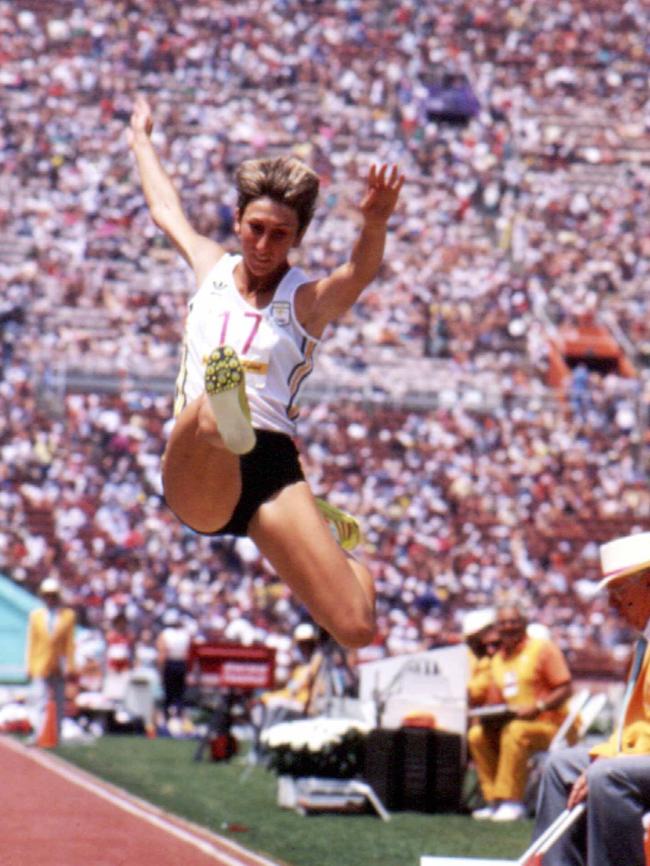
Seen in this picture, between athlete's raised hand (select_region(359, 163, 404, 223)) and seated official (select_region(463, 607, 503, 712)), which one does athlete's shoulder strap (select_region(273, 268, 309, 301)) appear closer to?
athlete's raised hand (select_region(359, 163, 404, 223))

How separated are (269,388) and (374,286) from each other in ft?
84.0

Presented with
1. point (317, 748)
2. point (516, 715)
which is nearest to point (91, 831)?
point (317, 748)

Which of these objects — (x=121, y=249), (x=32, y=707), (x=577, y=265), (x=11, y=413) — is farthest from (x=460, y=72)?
(x=32, y=707)

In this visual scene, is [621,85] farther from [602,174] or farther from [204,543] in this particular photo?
[204,543]

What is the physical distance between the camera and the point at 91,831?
906 centimetres

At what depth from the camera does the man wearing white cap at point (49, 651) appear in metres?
16.8

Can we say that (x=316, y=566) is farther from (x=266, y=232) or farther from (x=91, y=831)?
(x=91, y=831)

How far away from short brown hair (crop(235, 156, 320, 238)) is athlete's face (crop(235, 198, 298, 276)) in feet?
0.08

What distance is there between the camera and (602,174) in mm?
35125

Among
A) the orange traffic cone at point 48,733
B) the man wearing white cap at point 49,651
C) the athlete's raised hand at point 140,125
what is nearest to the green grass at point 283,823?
the orange traffic cone at point 48,733

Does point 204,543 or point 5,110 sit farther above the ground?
point 5,110

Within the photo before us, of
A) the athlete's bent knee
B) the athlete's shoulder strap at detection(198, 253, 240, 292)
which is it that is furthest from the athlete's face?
the athlete's bent knee

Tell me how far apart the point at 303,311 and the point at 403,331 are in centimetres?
2499

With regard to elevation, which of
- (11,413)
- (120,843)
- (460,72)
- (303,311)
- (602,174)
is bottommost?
(120,843)
